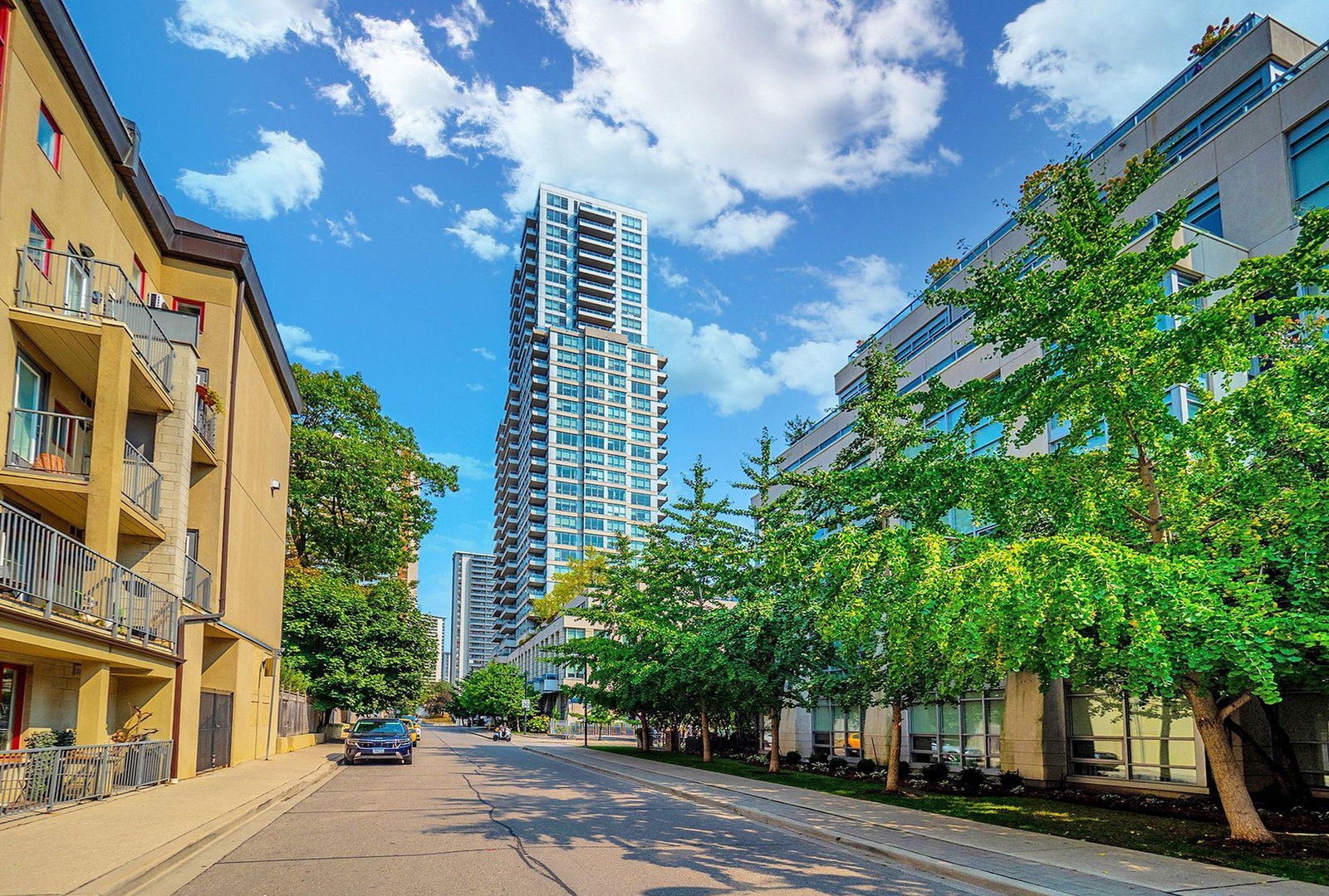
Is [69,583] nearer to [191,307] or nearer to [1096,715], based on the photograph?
[191,307]

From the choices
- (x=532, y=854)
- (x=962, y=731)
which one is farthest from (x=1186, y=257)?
(x=532, y=854)

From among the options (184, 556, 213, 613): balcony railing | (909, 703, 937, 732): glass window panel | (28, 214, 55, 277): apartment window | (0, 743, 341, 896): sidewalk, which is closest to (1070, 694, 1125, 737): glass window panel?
(909, 703, 937, 732): glass window panel

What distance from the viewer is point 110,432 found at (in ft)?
54.1

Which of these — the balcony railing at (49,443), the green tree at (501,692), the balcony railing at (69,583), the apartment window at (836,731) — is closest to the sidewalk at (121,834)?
the balcony railing at (69,583)

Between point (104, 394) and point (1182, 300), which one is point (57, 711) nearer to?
point (104, 394)

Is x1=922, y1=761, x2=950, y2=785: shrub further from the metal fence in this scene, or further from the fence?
the fence

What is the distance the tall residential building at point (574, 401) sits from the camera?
125000 millimetres

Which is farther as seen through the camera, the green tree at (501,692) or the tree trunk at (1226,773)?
the green tree at (501,692)

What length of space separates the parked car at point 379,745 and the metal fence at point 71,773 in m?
10.5

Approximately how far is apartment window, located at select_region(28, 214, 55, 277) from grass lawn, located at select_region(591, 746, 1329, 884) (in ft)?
59.5

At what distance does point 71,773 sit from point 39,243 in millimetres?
9050

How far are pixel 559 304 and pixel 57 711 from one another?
4821 inches

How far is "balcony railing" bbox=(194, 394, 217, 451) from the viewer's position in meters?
22.3

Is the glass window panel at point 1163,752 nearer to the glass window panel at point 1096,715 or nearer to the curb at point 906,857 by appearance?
the glass window panel at point 1096,715
